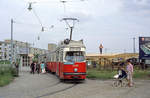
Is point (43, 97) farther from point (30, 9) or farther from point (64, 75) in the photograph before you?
point (30, 9)

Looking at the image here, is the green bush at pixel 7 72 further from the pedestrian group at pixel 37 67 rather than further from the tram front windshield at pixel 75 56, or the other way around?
the tram front windshield at pixel 75 56

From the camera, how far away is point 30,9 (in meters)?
22.3

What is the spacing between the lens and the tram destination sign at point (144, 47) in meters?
29.8

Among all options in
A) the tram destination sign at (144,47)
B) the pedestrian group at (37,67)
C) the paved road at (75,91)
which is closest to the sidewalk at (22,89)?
the paved road at (75,91)

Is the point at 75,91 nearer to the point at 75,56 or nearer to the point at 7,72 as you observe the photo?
the point at 75,56

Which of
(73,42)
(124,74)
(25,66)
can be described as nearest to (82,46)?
(73,42)

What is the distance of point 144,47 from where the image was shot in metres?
30.0

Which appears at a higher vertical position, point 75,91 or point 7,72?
point 7,72

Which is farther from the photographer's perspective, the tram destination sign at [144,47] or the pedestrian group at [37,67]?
the pedestrian group at [37,67]

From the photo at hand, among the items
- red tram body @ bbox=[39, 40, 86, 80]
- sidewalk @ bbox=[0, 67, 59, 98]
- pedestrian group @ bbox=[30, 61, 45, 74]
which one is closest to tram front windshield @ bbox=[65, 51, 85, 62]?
red tram body @ bbox=[39, 40, 86, 80]

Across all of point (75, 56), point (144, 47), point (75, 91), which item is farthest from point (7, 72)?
point (144, 47)

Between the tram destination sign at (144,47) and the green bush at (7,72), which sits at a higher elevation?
the tram destination sign at (144,47)

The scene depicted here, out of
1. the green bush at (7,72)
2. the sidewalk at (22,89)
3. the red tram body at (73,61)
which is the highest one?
the red tram body at (73,61)

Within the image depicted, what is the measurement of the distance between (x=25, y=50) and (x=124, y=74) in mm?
32654
